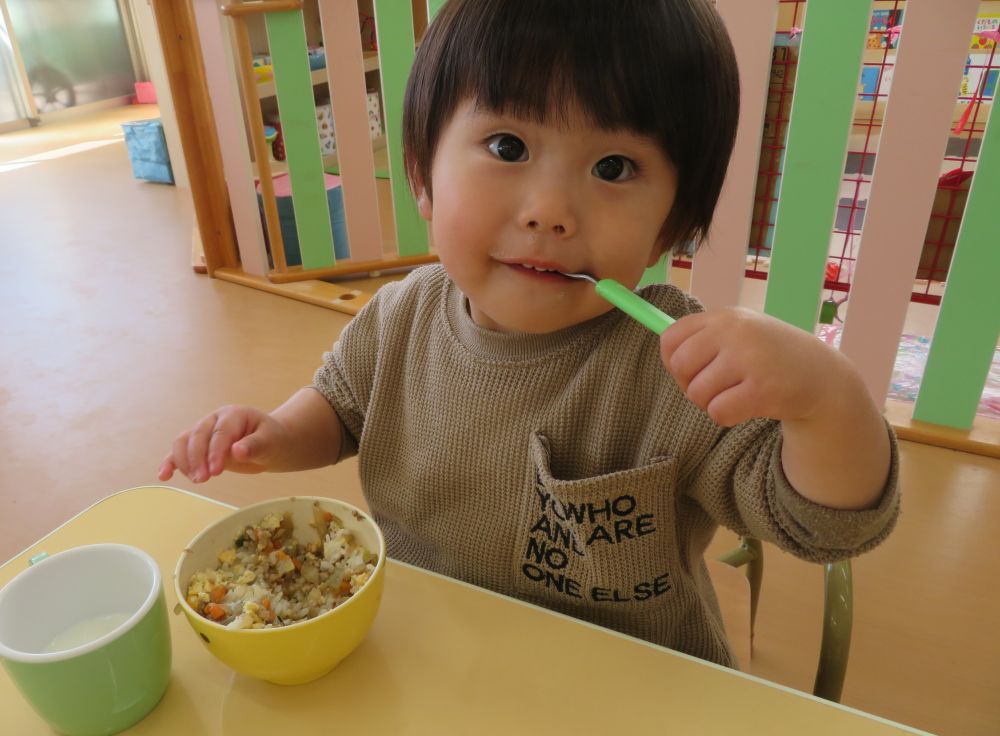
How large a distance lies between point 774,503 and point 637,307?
0.56 feet

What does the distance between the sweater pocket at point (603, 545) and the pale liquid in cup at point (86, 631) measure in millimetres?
300

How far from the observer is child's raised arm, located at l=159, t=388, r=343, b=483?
0.58 meters

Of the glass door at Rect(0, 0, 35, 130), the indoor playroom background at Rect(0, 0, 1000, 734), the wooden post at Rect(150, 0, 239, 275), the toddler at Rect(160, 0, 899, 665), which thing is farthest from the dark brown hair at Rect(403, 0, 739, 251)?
the glass door at Rect(0, 0, 35, 130)

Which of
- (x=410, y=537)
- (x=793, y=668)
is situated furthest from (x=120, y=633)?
(x=793, y=668)

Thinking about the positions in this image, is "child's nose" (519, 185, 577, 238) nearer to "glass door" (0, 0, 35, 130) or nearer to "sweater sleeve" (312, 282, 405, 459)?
"sweater sleeve" (312, 282, 405, 459)

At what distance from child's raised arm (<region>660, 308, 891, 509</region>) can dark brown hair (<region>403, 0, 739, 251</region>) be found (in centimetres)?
17

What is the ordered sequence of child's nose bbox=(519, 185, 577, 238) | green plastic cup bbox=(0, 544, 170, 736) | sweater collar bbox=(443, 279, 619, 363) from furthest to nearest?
sweater collar bbox=(443, 279, 619, 363)
child's nose bbox=(519, 185, 577, 238)
green plastic cup bbox=(0, 544, 170, 736)

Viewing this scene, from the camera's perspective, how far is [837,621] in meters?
0.58

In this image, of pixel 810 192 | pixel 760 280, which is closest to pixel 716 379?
pixel 810 192

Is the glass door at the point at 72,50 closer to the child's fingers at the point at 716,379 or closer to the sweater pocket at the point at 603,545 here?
the sweater pocket at the point at 603,545

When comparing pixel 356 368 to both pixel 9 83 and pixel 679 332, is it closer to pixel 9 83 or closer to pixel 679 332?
pixel 679 332

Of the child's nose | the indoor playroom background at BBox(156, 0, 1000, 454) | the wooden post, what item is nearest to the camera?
the child's nose

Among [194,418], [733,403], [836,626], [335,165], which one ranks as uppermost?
[733,403]

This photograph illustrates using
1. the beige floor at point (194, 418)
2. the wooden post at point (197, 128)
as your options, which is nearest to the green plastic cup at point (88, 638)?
the beige floor at point (194, 418)
